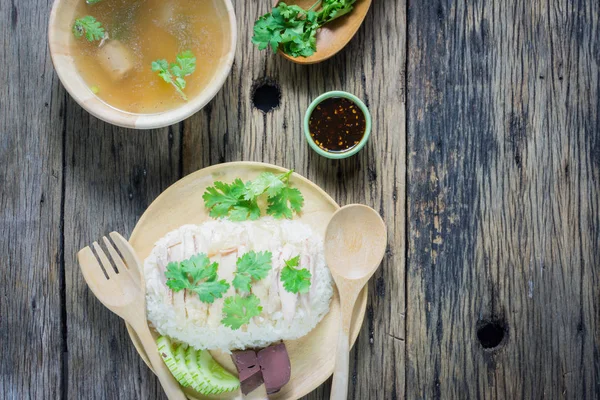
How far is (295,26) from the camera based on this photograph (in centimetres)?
186

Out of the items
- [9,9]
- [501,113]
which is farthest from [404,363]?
[9,9]

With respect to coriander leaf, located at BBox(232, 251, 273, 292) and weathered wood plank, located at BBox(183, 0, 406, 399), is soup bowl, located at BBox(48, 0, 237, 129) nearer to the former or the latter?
weathered wood plank, located at BBox(183, 0, 406, 399)

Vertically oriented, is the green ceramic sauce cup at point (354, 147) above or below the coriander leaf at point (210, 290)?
above

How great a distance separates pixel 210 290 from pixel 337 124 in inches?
26.5

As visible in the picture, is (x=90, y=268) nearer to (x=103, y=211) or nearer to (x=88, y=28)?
(x=103, y=211)

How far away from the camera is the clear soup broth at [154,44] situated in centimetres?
180

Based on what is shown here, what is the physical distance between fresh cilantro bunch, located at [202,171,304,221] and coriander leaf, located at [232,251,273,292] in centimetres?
16

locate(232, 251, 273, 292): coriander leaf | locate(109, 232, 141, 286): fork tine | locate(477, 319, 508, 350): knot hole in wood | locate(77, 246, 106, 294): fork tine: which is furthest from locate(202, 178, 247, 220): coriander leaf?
locate(477, 319, 508, 350): knot hole in wood

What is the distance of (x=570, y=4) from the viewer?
6.57ft

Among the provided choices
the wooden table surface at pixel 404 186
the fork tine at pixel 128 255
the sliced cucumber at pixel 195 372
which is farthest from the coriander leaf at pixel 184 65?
the sliced cucumber at pixel 195 372

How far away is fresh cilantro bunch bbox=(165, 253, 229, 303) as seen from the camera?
1.73 meters

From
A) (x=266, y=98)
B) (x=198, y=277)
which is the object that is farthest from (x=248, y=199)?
(x=266, y=98)

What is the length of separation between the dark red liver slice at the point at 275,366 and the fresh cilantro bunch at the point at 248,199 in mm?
424

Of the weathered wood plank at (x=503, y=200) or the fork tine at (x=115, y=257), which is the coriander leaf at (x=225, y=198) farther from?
the weathered wood plank at (x=503, y=200)
